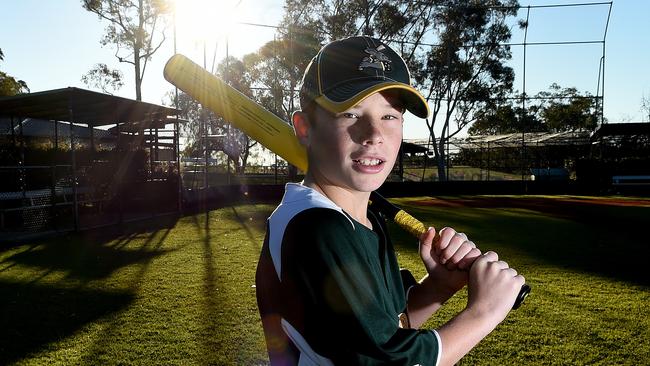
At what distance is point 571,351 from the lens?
12.5 feet

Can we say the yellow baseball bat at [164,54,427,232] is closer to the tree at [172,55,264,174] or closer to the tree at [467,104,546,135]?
the tree at [172,55,264,174]

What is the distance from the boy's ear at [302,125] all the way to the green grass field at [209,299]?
272 cm

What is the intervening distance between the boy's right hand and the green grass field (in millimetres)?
2600

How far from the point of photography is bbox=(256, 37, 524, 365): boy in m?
1.03

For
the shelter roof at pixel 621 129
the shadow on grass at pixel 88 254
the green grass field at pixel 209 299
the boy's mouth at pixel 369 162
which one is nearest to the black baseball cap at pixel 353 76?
the boy's mouth at pixel 369 162

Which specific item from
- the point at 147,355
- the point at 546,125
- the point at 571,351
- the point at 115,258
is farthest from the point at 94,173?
the point at 546,125

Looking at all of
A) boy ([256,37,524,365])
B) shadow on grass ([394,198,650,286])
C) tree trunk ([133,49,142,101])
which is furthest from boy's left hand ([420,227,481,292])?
tree trunk ([133,49,142,101])

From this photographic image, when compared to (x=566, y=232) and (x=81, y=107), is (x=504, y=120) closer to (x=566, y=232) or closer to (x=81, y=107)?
(x=566, y=232)

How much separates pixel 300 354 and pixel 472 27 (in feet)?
116

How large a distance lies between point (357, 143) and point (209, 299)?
455cm

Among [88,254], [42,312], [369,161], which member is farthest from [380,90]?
[88,254]

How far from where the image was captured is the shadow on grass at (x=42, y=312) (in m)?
4.15

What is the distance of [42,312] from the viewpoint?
5012 mm

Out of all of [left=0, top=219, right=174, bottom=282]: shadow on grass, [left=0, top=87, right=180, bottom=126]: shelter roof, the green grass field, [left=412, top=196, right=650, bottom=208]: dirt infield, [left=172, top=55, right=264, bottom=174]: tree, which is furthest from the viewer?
[left=172, top=55, right=264, bottom=174]: tree
